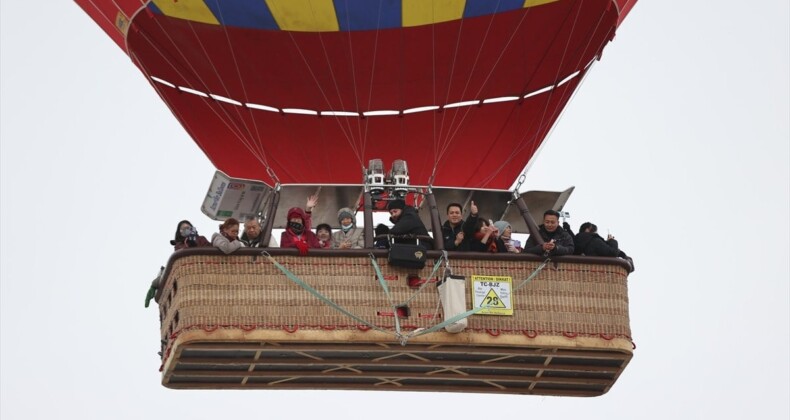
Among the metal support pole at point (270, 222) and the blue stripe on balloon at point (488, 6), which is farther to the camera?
the blue stripe on balloon at point (488, 6)

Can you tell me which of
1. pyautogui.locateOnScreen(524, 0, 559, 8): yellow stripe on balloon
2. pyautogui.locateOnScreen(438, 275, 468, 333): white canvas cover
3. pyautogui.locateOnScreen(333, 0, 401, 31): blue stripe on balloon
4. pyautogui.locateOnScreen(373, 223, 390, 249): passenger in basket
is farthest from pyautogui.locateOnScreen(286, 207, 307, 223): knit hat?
pyautogui.locateOnScreen(524, 0, 559, 8): yellow stripe on balloon

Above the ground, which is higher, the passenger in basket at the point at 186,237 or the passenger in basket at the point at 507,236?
the passenger in basket at the point at 507,236

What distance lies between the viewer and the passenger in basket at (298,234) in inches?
628

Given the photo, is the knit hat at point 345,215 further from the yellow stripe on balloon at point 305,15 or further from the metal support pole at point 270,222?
the yellow stripe on balloon at point 305,15

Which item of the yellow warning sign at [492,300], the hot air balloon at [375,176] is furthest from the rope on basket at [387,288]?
the yellow warning sign at [492,300]

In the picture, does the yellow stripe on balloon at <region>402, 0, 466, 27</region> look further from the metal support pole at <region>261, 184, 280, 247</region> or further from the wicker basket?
the wicker basket

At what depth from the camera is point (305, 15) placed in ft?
60.6

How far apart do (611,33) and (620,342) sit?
3.18 metres

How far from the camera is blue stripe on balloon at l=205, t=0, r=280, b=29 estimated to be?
1828 centimetres

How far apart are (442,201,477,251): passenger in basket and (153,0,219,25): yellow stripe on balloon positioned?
328 cm

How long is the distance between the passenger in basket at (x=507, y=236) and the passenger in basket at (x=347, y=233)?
3.50ft

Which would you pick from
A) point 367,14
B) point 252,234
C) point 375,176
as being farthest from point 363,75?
point 252,234

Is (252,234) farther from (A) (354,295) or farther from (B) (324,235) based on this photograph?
(A) (354,295)

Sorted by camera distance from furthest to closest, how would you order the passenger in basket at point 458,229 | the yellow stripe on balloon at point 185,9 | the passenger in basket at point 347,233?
→ the yellow stripe on balloon at point 185,9
the passenger in basket at point 347,233
the passenger in basket at point 458,229
